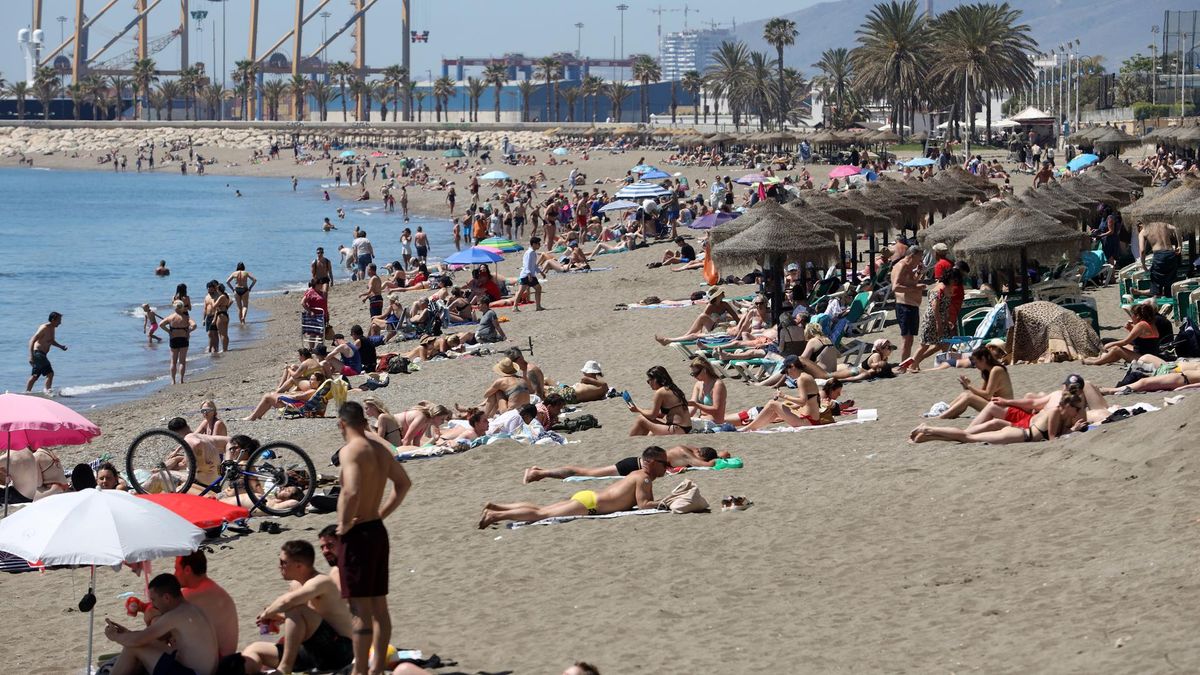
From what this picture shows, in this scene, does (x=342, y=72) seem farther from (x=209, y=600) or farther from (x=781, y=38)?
(x=209, y=600)

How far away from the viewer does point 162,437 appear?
33.8 feet

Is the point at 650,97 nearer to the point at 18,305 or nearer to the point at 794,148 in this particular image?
the point at 794,148

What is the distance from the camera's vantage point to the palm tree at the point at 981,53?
179 feet

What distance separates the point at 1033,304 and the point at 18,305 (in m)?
26.6

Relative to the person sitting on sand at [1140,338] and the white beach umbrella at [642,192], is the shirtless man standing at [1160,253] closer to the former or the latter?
the person sitting on sand at [1140,338]

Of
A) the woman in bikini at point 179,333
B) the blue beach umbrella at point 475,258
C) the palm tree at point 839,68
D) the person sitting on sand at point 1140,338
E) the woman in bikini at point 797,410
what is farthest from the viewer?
the palm tree at point 839,68

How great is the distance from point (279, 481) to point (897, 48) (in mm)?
52034

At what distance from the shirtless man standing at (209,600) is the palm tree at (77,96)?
149 metres

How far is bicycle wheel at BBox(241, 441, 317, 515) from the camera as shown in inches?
389

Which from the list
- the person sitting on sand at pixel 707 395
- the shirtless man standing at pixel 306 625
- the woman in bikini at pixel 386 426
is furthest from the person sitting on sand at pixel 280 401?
the shirtless man standing at pixel 306 625

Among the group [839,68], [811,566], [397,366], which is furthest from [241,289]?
[839,68]

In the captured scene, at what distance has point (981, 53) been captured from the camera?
179 feet

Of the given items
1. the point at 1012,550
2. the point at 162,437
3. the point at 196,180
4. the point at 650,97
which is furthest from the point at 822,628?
the point at 650,97

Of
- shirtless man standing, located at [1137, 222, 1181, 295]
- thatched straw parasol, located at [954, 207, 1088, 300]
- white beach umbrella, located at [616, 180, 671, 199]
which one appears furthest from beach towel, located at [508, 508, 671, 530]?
white beach umbrella, located at [616, 180, 671, 199]
